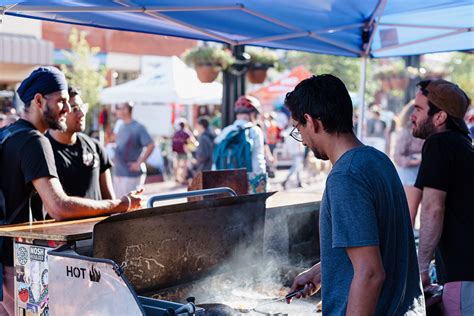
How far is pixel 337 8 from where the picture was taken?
14.6ft

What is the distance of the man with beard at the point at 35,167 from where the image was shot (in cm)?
323

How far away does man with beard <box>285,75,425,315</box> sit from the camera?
1.99m

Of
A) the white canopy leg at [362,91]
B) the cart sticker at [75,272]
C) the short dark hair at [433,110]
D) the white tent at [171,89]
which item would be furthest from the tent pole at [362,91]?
the white tent at [171,89]

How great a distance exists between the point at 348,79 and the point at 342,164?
27.9 metres

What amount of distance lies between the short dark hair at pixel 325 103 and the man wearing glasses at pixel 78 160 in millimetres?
2139

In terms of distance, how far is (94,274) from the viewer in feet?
7.84

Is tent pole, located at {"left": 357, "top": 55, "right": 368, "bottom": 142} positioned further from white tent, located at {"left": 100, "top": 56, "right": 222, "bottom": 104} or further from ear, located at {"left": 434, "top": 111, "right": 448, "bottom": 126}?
white tent, located at {"left": 100, "top": 56, "right": 222, "bottom": 104}

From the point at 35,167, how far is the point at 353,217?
1.89 metres

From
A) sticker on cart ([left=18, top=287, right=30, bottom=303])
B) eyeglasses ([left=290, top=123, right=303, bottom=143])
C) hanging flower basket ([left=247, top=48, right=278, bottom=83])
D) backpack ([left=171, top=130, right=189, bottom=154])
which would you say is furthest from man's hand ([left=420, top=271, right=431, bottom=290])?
backpack ([left=171, top=130, right=189, bottom=154])

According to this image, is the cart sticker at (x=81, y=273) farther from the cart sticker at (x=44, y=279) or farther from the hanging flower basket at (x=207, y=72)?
the hanging flower basket at (x=207, y=72)

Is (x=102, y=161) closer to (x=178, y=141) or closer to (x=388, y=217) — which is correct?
(x=388, y=217)

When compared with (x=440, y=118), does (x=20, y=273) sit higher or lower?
lower

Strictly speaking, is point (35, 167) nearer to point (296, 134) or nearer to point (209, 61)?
point (296, 134)

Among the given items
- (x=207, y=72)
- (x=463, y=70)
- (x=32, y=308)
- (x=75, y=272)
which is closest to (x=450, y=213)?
(x=75, y=272)
